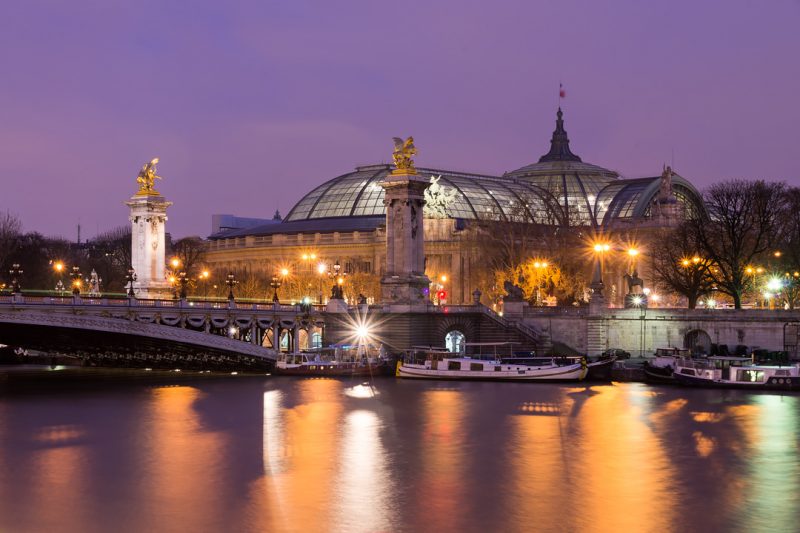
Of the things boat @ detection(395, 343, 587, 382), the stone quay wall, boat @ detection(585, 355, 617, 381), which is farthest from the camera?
the stone quay wall

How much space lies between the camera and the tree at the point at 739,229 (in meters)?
92.4

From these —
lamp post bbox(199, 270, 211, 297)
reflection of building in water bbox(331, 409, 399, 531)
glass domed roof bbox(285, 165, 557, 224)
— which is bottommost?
reflection of building in water bbox(331, 409, 399, 531)

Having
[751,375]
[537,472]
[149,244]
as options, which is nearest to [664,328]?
[751,375]

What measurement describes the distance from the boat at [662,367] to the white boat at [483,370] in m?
3.78

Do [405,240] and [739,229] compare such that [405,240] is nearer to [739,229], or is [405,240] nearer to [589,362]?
[589,362]

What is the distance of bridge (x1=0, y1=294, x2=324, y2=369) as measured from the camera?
236 ft

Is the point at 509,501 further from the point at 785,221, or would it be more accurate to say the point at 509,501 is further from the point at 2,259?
the point at 2,259

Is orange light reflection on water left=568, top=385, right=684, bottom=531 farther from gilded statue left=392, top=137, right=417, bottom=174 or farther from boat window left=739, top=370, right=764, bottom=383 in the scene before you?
gilded statue left=392, top=137, right=417, bottom=174

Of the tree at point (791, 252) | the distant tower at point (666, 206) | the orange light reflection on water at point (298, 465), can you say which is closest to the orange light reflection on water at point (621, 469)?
the orange light reflection on water at point (298, 465)

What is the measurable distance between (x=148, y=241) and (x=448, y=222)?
4243 cm

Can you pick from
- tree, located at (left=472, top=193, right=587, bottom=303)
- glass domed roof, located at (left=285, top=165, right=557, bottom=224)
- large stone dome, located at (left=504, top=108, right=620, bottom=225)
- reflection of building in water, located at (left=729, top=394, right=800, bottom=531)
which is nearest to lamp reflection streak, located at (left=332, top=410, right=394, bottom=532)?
reflection of building in water, located at (left=729, top=394, right=800, bottom=531)

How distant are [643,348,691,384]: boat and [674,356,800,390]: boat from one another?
0.82m

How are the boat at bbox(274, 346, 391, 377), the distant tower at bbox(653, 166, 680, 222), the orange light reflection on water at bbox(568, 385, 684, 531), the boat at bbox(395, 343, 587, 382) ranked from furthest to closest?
1. the distant tower at bbox(653, 166, 680, 222)
2. the boat at bbox(274, 346, 391, 377)
3. the boat at bbox(395, 343, 587, 382)
4. the orange light reflection on water at bbox(568, 385, 684, 531)

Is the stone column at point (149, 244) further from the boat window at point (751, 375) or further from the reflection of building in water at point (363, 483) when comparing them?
the reflection of building in water at point (363, 483)
